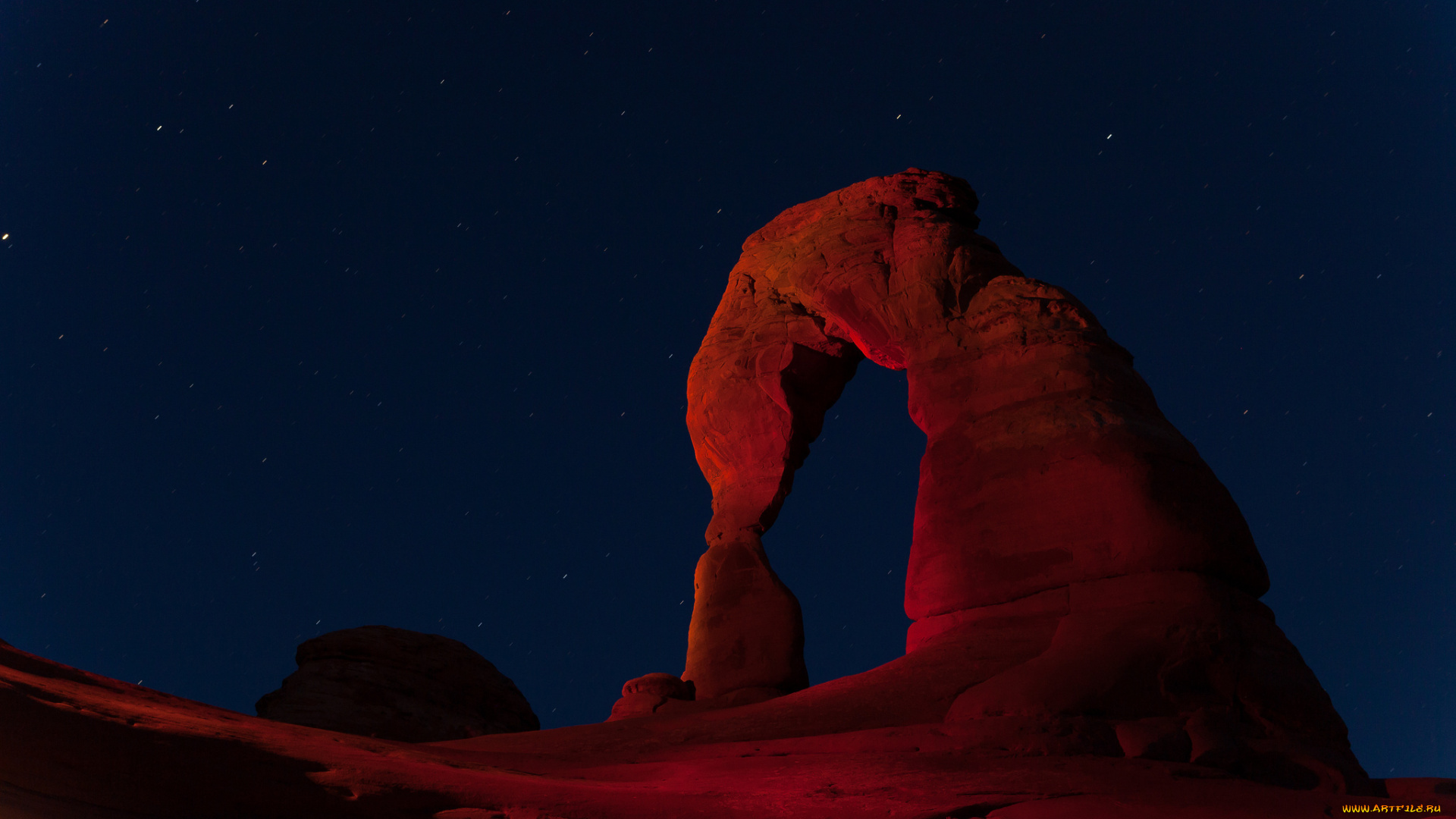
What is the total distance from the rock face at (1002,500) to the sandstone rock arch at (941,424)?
0.03 meters

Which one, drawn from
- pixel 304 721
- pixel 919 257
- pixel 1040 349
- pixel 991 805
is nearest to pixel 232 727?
pixel 991 805

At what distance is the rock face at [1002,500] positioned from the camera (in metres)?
7.84

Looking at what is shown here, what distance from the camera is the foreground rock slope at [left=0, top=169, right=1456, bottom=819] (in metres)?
4.13

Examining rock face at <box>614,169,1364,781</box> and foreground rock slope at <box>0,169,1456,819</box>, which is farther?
rock face at <box>614,169,1364,781</box>

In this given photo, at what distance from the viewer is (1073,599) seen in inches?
368

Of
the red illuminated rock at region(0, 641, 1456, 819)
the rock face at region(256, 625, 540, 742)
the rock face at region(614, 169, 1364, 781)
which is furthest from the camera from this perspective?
the rock face at region(256, 625, 540, 742)

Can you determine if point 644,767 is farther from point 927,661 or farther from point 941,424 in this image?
point 941,424

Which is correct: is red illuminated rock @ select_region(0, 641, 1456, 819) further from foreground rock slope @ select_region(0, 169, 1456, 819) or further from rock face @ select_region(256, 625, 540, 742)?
rock face @ select_region(256, 625, 540, 742)

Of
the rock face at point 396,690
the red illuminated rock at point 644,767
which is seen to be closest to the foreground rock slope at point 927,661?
the red illuminated rock at point 644,767

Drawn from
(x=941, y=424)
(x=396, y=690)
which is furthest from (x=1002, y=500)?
(x=396, y=690)

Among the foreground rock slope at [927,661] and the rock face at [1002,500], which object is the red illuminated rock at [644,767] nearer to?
the foreground rock slope at [927,661]

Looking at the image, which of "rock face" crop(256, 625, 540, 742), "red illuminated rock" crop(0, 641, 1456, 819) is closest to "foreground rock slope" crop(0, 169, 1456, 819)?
"red illuminated rock" crop(0, 641, 1456, 819)

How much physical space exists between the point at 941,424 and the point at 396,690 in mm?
10230

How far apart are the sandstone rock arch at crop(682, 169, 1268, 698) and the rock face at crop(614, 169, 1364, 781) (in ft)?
0.09
